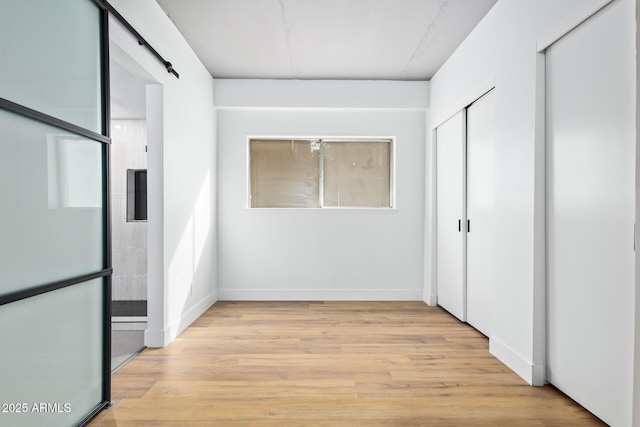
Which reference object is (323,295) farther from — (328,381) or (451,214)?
(328,381)

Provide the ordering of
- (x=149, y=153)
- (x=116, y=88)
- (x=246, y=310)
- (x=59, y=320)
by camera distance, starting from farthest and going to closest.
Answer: (x=246, y=310), (x=116, y=88), (x=149, y=153), (x=59, y=320)

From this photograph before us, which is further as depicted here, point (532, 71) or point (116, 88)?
point (116, 88)

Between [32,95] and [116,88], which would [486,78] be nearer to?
[32,95]

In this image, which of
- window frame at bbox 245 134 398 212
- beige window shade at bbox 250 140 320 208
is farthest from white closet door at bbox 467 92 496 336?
beige window shade at bbox 250 140 320 208

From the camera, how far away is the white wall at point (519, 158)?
249cm

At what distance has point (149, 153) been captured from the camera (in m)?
3.17

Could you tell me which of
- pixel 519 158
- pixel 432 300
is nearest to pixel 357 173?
pixel 432 300

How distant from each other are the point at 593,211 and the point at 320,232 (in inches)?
129

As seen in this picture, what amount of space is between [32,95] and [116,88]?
2.83 m

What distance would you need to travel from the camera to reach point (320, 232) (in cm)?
500

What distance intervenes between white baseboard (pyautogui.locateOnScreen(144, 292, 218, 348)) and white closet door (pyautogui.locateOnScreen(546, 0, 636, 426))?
279 centimetres

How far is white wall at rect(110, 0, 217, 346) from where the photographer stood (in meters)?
2.95

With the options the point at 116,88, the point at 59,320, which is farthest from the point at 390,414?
the point at 116,88

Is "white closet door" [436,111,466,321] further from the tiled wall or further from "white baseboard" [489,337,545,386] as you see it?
the tiled wall
